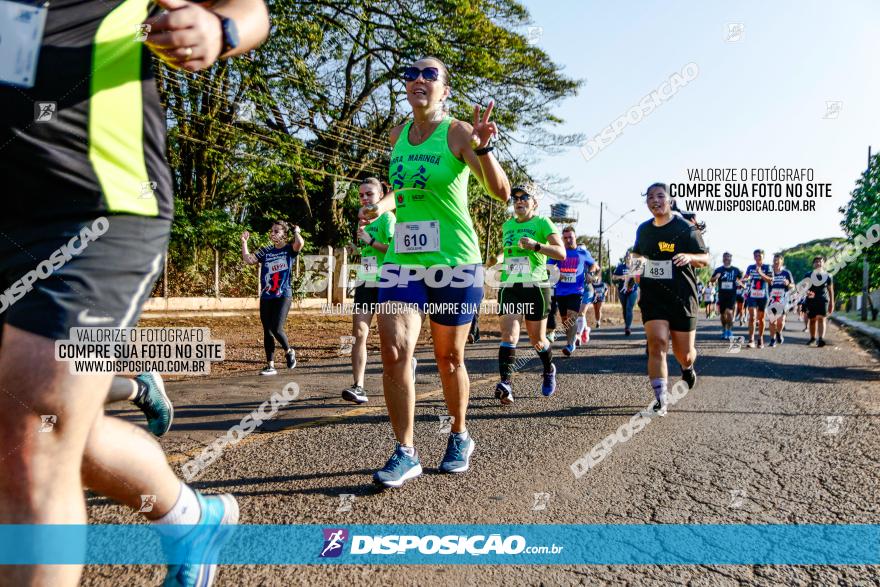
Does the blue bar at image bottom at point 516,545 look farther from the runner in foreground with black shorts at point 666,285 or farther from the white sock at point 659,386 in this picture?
the runner in foreground with black shorts at point 666,285

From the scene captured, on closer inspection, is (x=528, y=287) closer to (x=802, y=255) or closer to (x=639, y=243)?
(x=639, y=243)

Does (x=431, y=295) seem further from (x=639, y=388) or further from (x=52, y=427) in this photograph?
(x=639, y=388)

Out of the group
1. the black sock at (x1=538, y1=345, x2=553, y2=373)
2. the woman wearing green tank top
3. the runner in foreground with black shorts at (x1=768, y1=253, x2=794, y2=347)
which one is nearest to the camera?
the woman wearing green tank top

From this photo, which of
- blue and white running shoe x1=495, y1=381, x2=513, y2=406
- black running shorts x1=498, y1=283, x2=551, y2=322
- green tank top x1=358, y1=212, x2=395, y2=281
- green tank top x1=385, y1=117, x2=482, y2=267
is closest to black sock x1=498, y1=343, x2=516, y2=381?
blue and white running shoe x1=495, y1=381, x2=513, y2=406

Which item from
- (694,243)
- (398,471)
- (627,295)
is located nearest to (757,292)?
(627,295)

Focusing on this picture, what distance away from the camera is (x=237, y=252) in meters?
21.0

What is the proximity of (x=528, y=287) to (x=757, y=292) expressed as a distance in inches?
375

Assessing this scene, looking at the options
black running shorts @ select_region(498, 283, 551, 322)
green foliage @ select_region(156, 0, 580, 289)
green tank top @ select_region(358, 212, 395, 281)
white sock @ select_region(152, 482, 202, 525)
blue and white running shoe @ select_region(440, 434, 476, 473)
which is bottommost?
blue and white running shoe @ select_region(440, 434, 476, 473)

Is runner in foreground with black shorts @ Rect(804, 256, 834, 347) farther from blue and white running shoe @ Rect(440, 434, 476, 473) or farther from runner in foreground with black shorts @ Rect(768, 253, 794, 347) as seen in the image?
blue and white running shoe @ Rect(440, 434, 476, 473)

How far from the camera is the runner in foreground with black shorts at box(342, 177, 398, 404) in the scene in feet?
18.8

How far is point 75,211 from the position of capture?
56.7 inches

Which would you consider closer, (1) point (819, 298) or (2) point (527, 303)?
(2) point (527, 303)

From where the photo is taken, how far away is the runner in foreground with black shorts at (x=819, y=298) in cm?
1368

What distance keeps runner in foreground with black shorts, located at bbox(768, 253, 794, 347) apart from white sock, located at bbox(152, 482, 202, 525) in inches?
587
